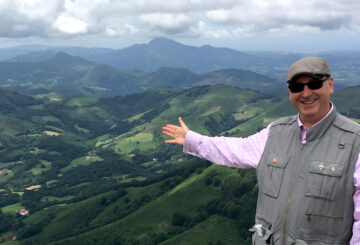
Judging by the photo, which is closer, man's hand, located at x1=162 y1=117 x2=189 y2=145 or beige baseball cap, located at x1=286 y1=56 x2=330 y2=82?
beige baseball cap, located at x1=286 y1=56 x2=330 y2=82

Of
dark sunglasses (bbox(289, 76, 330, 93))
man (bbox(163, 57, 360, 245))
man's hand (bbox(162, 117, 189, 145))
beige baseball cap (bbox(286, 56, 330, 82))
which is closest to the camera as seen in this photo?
man (bbox(163, 57, 360, 245))

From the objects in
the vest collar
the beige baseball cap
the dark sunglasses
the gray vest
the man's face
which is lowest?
the gray vest

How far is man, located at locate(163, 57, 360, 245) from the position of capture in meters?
6.96

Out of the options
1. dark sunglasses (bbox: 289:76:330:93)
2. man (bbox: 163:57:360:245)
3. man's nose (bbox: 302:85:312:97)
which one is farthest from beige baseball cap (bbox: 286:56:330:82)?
man's nose (bbox: 302:85:312:97)

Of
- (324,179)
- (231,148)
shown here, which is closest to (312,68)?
(324,179)

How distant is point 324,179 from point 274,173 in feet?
4.16

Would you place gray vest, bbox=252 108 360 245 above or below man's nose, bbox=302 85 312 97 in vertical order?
below

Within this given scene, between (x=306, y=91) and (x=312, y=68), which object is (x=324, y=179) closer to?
(x=306, y=91)

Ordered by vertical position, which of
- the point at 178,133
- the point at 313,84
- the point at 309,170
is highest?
the point at 313,84

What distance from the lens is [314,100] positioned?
7.80 m

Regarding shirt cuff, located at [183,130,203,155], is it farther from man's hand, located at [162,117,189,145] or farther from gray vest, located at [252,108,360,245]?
gray vest, located at [252,108,360,245]

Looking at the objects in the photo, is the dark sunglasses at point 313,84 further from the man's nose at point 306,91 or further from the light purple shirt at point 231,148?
the light purple shirt at point 231,148

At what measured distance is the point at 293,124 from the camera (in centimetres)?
841

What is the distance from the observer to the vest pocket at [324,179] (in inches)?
274
